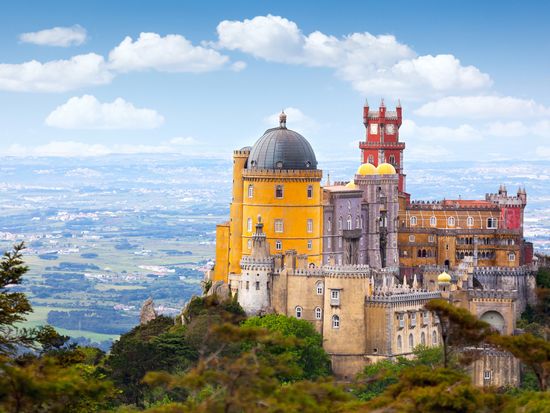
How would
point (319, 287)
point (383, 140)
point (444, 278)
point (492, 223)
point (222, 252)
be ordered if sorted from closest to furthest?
point (319, 287), point (444, 278), point (222, 252), point (492, 223), point (383, 140)

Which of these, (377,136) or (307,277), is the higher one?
(377,136)

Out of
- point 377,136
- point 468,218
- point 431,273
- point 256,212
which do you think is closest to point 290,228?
point 256,212

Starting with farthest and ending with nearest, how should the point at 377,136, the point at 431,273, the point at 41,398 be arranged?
the point at 377,136
the point at 431,273
the point at 41,398

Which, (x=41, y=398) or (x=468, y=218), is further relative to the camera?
(x=468, y=218)

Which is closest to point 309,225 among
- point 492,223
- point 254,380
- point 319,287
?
point 319,287

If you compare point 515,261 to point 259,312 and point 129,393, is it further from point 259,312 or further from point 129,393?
point 129,393

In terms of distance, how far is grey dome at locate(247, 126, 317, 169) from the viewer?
121125 mm

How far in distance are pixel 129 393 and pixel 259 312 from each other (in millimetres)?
11517

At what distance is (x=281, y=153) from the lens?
121062mm

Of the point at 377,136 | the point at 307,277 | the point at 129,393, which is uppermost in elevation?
the point at 377,136

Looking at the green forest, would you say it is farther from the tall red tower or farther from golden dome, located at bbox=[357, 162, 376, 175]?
the tall red tower

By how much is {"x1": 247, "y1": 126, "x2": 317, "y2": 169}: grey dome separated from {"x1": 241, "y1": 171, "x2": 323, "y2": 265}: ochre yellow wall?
2.66 ft

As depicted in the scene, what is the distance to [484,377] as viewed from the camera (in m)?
115

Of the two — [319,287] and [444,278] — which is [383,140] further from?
[319,287]
